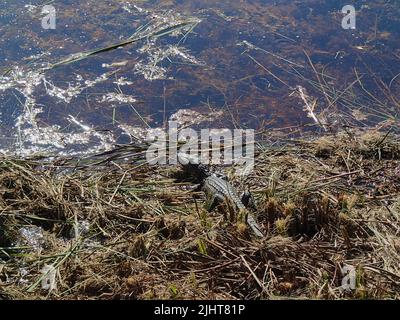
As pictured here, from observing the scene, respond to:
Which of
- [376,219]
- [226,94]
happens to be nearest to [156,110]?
[226,94]

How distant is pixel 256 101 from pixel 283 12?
242 centimetres

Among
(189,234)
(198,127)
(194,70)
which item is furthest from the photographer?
(194,70)

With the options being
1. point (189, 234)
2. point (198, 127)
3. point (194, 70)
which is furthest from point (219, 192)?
point (194, 70)

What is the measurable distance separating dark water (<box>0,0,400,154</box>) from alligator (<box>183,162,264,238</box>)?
1.32 meters

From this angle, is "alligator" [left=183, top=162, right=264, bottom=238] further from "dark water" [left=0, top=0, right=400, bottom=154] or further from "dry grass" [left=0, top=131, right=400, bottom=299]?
"dark water" [left=0, top=0, right=400, bottom=154]

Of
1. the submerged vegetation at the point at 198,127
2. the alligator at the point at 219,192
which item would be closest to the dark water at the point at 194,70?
the submerged vegetation at the point at 198,127

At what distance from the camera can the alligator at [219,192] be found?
371 centimetres

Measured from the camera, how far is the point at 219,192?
410 cm

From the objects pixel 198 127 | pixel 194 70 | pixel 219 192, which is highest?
pixel 194 70

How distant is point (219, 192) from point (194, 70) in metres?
3.05

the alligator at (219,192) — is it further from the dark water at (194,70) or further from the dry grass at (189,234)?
the dark water at (194,70)

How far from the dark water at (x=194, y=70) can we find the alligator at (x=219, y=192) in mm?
1315

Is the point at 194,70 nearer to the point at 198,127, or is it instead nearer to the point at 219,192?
the point at 198,127

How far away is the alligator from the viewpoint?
12.2 feet
